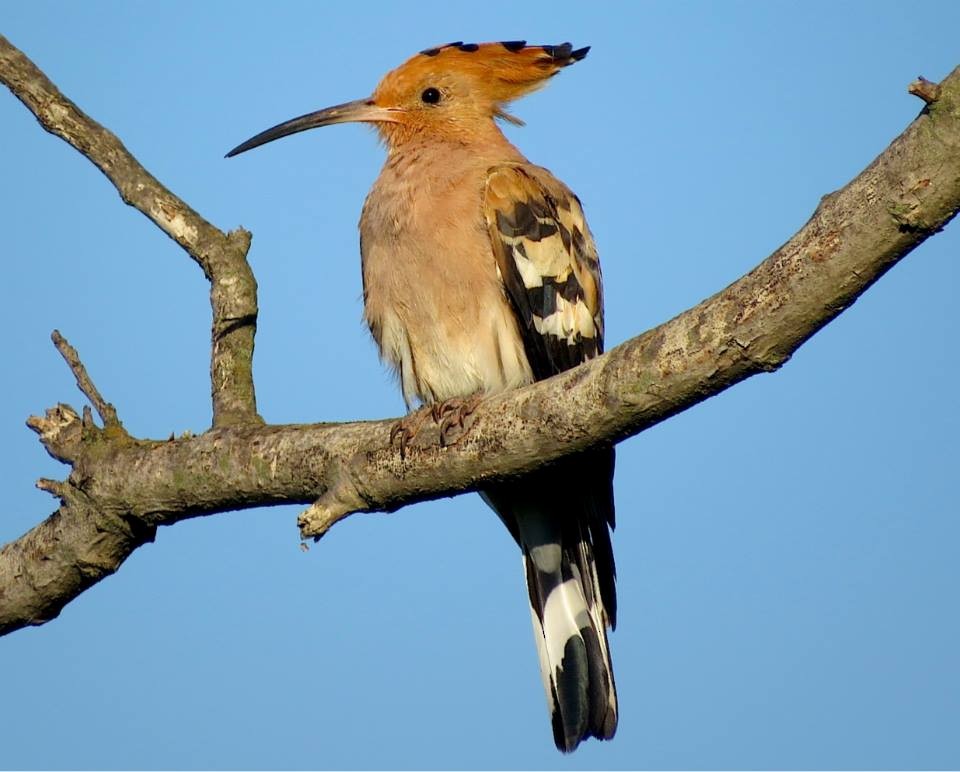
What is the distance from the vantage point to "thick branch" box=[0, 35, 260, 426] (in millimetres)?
3805

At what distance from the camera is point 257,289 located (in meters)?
3.99

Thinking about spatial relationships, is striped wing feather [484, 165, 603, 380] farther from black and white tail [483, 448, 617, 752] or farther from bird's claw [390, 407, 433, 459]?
bird's claw [390, 407, 433, 459]

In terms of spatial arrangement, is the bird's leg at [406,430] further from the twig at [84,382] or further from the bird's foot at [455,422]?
the twig at [84,382]

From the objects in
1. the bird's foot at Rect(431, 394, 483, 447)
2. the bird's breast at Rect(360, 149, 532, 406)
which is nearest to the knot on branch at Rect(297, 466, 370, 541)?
the bird's foot at Rect(431, 394, 483, 447)

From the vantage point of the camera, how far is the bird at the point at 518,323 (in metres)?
4.05

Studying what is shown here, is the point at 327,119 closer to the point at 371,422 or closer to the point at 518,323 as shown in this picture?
the point at 518,323

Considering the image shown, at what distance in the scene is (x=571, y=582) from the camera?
13.9 feet

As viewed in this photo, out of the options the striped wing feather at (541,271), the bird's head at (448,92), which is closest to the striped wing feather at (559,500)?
the striped wing feather at (541,271)

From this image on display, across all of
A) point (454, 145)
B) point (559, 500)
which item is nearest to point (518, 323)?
point (559, 500)

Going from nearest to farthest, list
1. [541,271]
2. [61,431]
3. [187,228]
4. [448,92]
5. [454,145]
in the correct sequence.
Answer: [61,431]
[187,228]
[541,271]
[454,145]
[448,92]

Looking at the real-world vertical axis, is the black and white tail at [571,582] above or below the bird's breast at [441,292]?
below

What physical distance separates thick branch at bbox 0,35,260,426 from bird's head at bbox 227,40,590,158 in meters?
0.94

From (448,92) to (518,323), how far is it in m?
1.16

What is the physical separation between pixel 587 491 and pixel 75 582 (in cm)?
164
